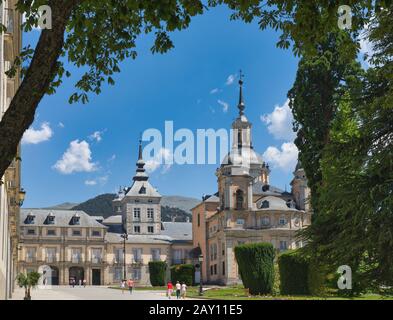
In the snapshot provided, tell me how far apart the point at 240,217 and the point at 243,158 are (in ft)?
47.8

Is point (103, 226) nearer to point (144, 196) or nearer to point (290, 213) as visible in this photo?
point (144, 196)

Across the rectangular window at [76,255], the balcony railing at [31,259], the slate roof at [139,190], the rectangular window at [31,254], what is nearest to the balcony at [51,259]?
the balcony railing at [31,259]

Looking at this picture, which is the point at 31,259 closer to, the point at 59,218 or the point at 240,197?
the point at 59,218

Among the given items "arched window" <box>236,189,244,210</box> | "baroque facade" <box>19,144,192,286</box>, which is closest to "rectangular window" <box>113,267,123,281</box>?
"baroque facade" <box>19,144,192,286</box>

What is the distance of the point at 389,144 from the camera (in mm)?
21766

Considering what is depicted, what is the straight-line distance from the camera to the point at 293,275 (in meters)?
40.2

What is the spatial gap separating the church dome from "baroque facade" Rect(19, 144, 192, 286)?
15982 millimetres

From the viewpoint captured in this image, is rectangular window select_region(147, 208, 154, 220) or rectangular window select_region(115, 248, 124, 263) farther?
rectangular window select_region(147, 208, 154, 220)

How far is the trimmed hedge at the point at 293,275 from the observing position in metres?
39.6

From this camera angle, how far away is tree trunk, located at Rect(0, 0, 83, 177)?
6234mm

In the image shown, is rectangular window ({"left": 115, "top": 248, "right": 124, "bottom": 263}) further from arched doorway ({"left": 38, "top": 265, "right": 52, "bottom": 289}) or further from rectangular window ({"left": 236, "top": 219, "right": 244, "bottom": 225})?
rectangular window ({"left": 236, "top": 219, "right": 244, "bottom": 225})

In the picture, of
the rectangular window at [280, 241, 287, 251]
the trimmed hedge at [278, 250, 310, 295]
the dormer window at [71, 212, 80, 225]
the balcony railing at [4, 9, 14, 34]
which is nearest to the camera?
the balcony railing at [4, 9, 14, 34]

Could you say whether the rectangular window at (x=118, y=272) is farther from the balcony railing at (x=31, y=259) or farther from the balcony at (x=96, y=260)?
the balcony railing at (x=31, y=259)
